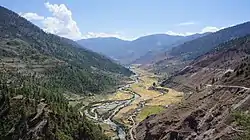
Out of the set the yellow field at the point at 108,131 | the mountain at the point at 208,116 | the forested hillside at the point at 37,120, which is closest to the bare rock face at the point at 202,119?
the mountain at the point at 208,116

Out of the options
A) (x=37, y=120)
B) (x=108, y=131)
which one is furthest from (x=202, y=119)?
(x=108, y=131)

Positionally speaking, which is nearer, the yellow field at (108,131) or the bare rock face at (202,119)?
the bare rock face at (202,119)

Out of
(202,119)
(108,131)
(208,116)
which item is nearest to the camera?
(208,116)

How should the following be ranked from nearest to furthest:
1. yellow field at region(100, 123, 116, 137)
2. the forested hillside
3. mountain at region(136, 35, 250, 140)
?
mountain at region(136, 35, 250, 140), the forested hillside, yellow field at region(100, 123, 116, 137)

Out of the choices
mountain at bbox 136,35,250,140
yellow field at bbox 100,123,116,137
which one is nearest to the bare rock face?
mountain at bbox 136,35,250,140

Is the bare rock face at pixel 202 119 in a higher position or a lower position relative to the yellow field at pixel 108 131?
higher

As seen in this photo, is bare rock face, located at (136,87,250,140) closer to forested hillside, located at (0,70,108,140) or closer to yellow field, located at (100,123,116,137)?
yellow field, located at (100,123,116,137)

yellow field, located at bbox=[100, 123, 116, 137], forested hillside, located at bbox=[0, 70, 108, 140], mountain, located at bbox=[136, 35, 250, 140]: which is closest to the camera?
mountain, located at bbox=[136, 35, 250, 140]

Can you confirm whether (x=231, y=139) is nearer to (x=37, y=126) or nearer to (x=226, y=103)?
(x=226, y=103)

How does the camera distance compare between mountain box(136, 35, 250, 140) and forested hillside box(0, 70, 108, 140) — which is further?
forested hillside box(0, 70, 108, 140)

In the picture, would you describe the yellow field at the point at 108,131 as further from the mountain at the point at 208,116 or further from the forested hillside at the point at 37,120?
the forested hillside at the point at 37,120

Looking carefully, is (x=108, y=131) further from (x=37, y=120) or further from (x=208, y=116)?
(x=208, y=116)

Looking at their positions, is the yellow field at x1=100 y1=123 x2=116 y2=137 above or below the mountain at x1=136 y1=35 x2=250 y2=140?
below

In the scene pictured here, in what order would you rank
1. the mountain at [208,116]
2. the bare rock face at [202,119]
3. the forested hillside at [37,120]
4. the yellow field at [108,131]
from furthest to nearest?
the yellow field at [108,131], the forested hillside at [37,120], the bare rock face at [202,119], the mountain at [208,116]
